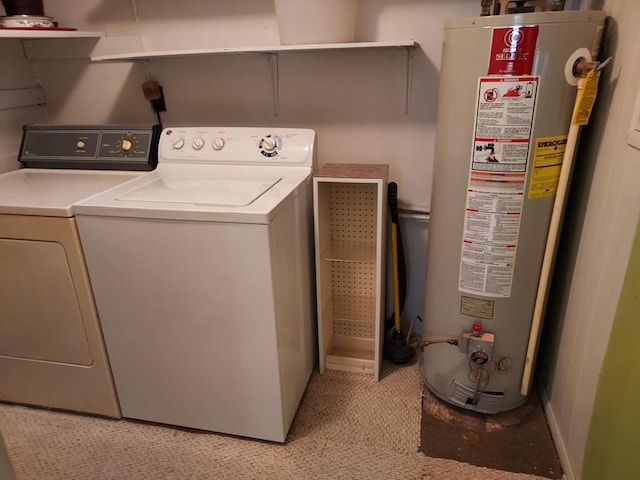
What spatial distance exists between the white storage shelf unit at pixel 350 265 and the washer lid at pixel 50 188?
83cm

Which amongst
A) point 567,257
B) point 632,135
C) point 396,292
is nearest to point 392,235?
point 396,292

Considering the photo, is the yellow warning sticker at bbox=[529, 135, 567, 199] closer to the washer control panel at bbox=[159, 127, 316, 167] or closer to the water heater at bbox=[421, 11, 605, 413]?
the water heater at bbox=[421, 11, 605, 413]

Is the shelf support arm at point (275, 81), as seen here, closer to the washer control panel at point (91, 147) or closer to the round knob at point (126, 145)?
the washer control panel at point (91, 147)

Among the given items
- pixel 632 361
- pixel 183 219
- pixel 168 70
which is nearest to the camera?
pixel 632 361

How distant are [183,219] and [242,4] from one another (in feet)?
3.51

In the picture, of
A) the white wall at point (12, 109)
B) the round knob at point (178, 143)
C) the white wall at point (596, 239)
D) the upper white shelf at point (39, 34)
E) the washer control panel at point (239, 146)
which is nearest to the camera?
the white wall at point (596, 239)

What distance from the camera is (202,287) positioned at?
144 centimetres

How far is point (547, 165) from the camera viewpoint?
136 cm

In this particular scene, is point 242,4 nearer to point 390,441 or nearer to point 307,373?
point 307,373

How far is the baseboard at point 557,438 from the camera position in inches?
56.7

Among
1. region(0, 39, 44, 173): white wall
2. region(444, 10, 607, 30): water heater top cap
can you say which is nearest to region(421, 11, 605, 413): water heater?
region(444, 10, 607, 30): water heater top cap

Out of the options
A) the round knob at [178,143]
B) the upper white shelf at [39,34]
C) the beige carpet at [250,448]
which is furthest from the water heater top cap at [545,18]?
the upper white shelf at [39,34]

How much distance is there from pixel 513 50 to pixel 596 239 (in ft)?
1.98

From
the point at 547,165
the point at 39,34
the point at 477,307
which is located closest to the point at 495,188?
the point at 547,165
